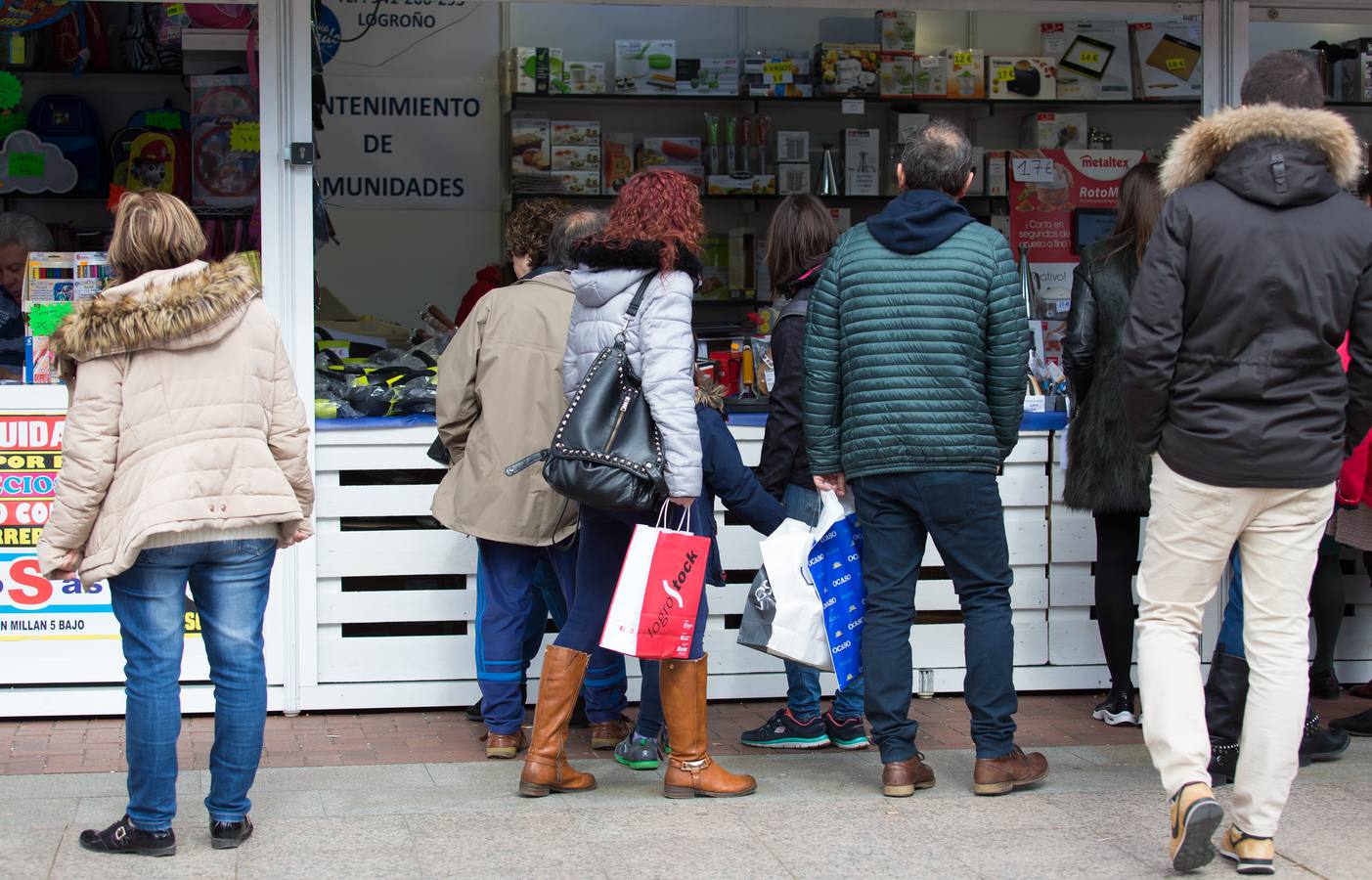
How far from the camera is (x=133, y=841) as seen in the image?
3.85 meters

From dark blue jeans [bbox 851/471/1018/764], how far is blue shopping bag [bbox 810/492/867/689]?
67mm

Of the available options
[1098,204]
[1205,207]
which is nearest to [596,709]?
[1205,207]

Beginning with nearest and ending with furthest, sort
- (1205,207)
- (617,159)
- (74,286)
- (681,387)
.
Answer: (1205,207), (681,387), (74,286), (617,159)

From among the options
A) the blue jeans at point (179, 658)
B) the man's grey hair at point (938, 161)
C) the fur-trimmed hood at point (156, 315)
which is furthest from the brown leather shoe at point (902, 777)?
the fur-trimmed hood at point (156, 315)

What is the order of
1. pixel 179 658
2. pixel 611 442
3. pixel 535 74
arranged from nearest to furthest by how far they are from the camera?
pixel 179 658 < pixel 611 442 < pixel 535 74

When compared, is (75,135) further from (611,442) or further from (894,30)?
(611,442)

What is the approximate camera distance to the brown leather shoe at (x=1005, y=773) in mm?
4379

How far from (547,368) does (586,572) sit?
2.52ft

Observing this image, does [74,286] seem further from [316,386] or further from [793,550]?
[793,550]

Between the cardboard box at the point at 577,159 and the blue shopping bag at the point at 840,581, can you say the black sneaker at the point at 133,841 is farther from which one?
the cardboard box at the point at 577,159

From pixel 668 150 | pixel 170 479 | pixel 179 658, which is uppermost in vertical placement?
pixel 668 150

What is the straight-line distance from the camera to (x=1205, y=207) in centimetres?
364

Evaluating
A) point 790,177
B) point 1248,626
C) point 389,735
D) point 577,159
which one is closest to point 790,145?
point 790,177

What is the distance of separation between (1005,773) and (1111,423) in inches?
51.4
